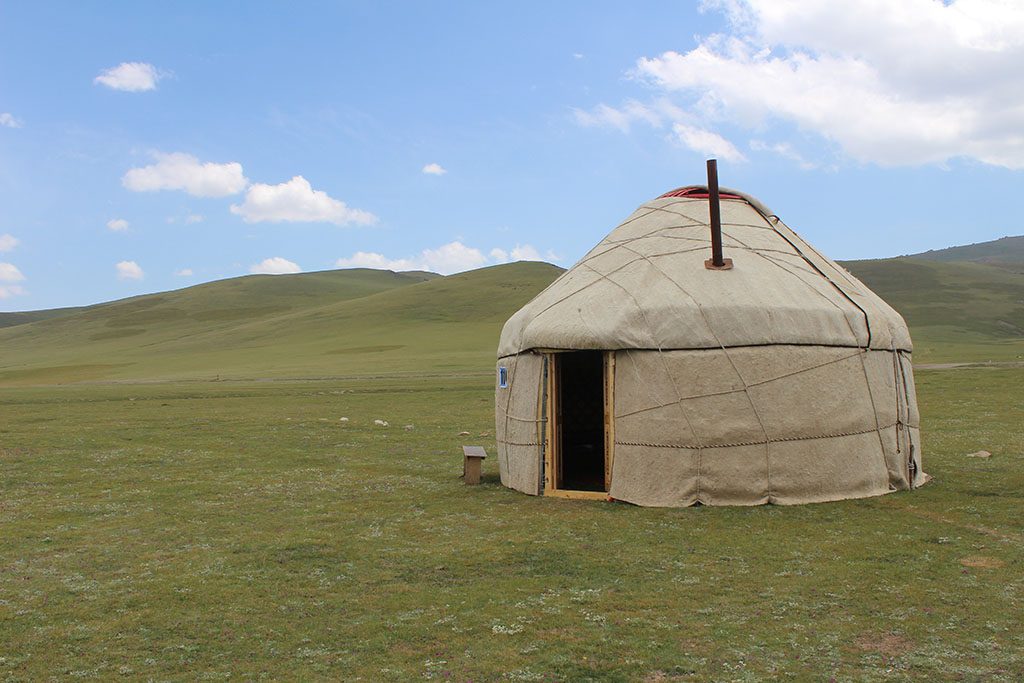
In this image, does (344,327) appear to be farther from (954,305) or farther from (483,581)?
(483,581)

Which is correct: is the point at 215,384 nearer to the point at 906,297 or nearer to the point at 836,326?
the point at 836,326

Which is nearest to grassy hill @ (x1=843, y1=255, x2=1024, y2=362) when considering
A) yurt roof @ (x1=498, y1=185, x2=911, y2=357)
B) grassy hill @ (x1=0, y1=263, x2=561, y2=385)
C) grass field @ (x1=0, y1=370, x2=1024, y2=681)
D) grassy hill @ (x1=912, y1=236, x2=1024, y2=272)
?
grassy hill @ (x1=0, y1=263, x2=561, y2=385)

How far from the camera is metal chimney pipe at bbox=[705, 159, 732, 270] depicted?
9414 mm

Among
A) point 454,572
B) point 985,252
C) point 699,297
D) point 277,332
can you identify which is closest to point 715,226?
point 699,297

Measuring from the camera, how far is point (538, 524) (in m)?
8.24

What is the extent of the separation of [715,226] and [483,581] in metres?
4.88

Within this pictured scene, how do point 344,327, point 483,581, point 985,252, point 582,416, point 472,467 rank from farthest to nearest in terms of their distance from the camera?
1. point 985,252
2. point 344,327
3. point 582,416
4. point 472,467
5. point 483,581

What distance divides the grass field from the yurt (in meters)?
0.39

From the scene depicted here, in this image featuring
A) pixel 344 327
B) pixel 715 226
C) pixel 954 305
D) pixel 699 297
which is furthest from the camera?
pixel 344 327

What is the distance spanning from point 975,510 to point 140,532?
795cm

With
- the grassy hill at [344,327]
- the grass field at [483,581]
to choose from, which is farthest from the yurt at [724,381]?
the grassy hill at [344,327]

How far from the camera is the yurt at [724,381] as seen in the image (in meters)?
8.71

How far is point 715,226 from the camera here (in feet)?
30.9

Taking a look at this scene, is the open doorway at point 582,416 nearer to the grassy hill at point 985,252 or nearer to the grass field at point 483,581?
the grass field at point 483,581
